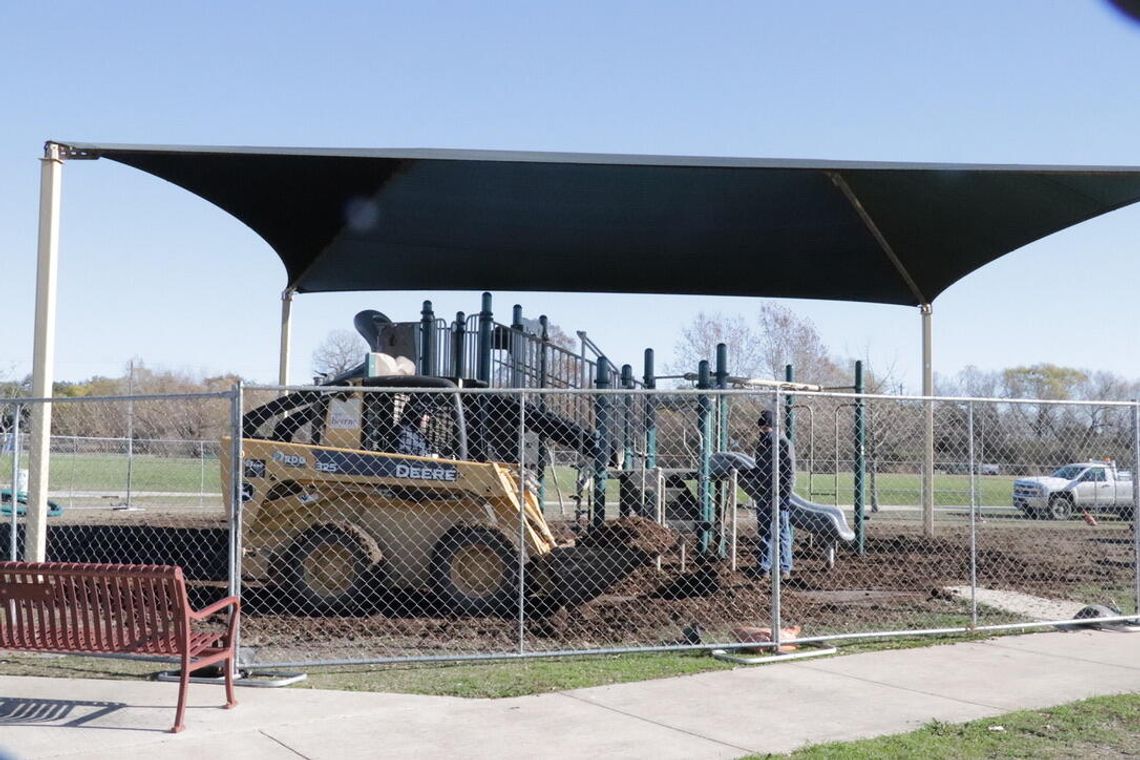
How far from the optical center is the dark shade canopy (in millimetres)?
11414

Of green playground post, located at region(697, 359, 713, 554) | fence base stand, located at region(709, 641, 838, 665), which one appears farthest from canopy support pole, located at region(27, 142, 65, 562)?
green playground post, located at region(697, 359, 713, 554)

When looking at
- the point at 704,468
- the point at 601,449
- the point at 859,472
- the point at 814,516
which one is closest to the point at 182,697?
the point at 601,449

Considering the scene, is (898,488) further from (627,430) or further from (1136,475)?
(1136,475)

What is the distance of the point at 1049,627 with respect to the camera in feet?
33.0

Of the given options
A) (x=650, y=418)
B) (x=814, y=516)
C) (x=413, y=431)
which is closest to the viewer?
(x=413, y=431)

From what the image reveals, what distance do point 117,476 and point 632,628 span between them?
103ft

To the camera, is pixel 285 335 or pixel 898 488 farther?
pixel 898 488

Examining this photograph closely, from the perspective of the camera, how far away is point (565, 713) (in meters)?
6.82

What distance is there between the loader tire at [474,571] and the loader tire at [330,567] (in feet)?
2.09

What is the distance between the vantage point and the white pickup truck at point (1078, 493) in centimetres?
2562

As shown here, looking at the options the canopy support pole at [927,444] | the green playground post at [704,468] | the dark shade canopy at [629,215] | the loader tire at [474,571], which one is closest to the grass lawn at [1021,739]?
the loader tire at [474,571]

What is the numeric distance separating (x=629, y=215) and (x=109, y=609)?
9.31m

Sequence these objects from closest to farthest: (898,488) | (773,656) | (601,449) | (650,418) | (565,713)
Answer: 1. (565,713)
2. (773,656)
3. (601,449)
4. (650,418)
5. (898,488)

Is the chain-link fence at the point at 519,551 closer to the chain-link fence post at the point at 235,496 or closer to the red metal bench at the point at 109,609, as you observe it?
the chain-link fence post at the point at 235,496
